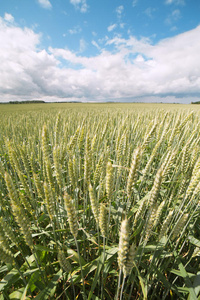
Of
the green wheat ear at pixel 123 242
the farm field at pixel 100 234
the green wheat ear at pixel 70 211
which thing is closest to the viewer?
the green wheat ear at pixel 123 242

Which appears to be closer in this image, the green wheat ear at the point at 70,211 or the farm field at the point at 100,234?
the green wheat ear at the point at 70,211

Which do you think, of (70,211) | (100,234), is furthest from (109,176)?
(100,234)

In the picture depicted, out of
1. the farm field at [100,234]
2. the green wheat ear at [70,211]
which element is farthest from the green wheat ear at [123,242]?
the green wheat ear at [70,211]

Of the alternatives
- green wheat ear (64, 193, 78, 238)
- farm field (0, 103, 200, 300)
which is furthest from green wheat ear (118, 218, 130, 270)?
green wheat ear (64, 193, 78, 238)

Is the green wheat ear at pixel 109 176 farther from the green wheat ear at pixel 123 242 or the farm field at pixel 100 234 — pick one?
the green wheat ear at pixel 123 242

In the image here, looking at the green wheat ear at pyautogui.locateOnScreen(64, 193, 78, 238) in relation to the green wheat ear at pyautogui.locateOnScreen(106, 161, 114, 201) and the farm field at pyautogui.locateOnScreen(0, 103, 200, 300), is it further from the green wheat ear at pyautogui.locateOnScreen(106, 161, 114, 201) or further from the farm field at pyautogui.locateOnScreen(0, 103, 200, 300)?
the green wheat ear at pyautogui.locateOnScreen(106, 161, 114, 201)

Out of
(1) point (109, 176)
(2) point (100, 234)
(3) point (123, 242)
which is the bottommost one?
(2) point (100, 234)

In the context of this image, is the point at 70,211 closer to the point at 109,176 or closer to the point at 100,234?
the point at 109,176

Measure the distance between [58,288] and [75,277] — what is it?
1.20 feet

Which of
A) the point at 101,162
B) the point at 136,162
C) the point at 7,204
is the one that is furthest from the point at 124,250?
the point at 7,204

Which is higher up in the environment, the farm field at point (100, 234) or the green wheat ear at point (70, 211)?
the green wheat ear at point (70, 211)

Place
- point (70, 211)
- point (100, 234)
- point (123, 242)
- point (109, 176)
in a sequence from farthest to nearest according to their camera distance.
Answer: point (100, 234) < point (109, 176) < point (70, 211) < point (123, 242)

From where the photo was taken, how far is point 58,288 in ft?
5.23

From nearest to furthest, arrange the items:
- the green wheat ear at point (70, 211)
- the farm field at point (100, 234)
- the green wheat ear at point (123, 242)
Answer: the green wheat ear at point (123, 242) → the green wheat ear at point (70, 211) → the farm field at point (100, 234)
